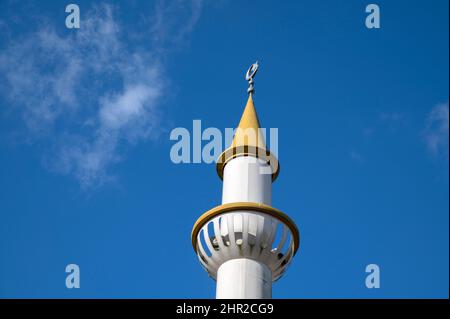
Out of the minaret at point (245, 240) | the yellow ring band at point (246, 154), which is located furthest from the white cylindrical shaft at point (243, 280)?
the yellow ring band at point (246, 154)

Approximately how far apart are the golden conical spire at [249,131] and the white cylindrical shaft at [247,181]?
0.72 metres

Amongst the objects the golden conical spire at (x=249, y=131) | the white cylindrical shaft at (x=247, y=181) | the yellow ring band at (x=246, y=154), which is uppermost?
the golden conical spire at (x=249, y=131)

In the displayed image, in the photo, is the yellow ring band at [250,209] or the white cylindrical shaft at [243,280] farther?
the yellow ring band at [250,209]

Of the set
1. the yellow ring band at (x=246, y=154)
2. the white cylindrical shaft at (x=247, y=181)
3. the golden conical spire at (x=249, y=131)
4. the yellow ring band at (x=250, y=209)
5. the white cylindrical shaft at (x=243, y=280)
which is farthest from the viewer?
the golden conical spire at (x=249, y=131)

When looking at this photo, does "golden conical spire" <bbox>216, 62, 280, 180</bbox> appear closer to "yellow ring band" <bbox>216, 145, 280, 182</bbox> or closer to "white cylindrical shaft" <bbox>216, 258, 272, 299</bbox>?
"yellow ring band" <bbox>216, 145, 280, 182</bbox>

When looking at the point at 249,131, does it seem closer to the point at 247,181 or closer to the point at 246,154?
the point at 246,154

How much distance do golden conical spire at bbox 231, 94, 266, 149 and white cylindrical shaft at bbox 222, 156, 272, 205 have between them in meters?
0.72

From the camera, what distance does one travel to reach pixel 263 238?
25.9 metres

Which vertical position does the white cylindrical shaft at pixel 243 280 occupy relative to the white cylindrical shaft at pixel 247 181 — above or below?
below

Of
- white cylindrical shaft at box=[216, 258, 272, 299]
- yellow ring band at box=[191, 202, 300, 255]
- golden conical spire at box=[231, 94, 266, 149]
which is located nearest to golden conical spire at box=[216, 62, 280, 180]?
golden conical spire at box=[231, 94, 266, 149]

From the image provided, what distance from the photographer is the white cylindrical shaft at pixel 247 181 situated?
27.3m

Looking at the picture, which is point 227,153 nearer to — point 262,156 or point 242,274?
point 262,156

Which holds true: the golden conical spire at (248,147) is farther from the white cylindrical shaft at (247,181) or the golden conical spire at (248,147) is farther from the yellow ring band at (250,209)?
the yellow ring band at (250,209)

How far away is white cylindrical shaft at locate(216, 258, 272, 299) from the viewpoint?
81.6 ft
